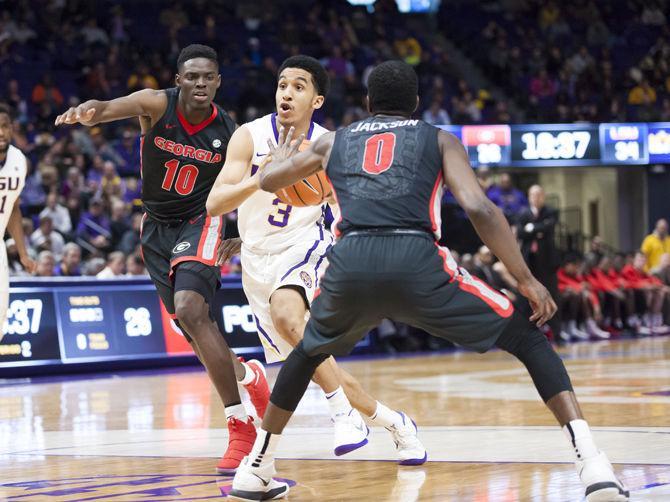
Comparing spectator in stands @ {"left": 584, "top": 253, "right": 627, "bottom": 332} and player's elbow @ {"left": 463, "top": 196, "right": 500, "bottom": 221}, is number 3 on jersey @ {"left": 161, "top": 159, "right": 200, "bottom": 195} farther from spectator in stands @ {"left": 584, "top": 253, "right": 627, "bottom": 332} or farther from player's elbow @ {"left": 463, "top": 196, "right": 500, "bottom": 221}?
spectator in stands @ {"left": 584, "top": 253, "right": 627, "bottom": 332}

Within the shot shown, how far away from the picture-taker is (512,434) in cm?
649

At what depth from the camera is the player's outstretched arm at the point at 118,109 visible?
5738 millimetres

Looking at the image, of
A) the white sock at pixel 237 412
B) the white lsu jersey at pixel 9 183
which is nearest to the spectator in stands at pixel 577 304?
the white lsu jersey at pixel 9 183

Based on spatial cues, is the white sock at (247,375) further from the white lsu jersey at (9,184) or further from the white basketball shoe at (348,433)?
the white lsu jersey at (9,184)

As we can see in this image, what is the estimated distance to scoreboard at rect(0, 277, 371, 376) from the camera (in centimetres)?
1205

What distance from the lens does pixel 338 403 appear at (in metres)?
5.75

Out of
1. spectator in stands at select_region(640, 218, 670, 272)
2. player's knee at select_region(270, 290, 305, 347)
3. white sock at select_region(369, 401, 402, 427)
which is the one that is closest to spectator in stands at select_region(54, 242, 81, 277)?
player's knee at select_region(270, 290, 305, 347)

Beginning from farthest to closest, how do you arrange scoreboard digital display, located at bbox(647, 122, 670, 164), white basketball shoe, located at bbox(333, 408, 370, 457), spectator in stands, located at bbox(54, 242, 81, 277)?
1. scoreboard digital display, located at bbox(647, 122, 670, 164)
2. spectator in stands, located at bbox(54, 242, 81, 277)
3. white basketball shoe, located at bbox(333, 408, 370, 457)

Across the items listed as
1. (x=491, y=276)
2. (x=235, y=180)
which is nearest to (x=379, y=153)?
(x=235, y=180)

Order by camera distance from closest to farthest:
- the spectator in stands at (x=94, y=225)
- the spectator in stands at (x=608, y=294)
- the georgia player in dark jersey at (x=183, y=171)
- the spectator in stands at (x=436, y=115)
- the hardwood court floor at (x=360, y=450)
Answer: the hardwood court floor at (x=360, y=450), the georgia player in dark jersey at (x=183, y=171), the spectator in stands at (x=94, y=225), the spectator in stands at (x=608, y=294), the spectator in stands at (x=436, y=115)

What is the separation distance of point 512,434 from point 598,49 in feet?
71.8

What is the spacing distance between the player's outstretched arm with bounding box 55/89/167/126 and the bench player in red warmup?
63.2 inches

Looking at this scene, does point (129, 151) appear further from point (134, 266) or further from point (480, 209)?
point (480, 209)

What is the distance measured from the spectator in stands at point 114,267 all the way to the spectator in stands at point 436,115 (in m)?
9.55
